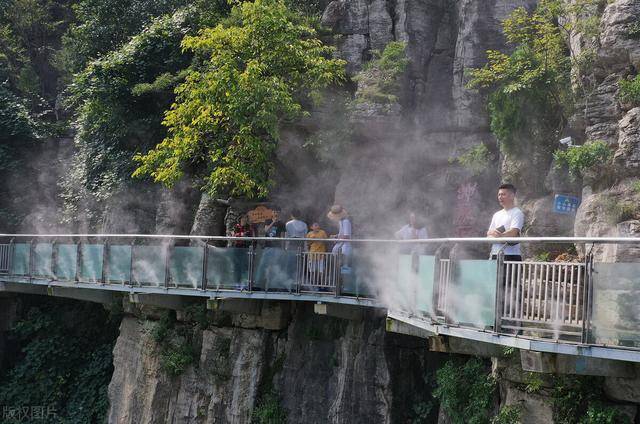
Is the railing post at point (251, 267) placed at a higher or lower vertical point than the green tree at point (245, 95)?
lower

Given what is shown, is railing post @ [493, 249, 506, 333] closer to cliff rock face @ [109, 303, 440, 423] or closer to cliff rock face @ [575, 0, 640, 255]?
cliff rock face @ [575, 0, 640, 255]

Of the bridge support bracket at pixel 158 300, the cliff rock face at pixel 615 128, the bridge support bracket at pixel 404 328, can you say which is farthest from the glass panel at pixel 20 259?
the cliff rock face at pixel 615 128

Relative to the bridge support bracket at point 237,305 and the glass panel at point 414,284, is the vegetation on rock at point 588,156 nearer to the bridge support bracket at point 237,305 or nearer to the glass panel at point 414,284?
the glass panel at point 414,284

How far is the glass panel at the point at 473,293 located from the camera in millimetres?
Answer: 8172

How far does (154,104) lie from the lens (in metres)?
21.5

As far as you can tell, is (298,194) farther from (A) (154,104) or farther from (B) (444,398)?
(B) (444,398)

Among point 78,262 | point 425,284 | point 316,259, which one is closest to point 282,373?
point 316,259

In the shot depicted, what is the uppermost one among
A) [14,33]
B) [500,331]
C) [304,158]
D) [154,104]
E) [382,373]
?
[14,33]

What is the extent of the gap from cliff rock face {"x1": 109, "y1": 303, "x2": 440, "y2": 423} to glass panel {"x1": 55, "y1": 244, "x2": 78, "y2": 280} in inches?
77.1

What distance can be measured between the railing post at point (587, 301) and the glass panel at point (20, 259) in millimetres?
15432

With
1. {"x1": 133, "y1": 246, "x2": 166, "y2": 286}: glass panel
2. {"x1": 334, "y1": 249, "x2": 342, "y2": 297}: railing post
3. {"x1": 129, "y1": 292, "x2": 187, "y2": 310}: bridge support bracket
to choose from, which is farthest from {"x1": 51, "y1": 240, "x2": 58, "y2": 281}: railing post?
{"x1": 334, "y1": 249, "x2": 342, "y2": 297}: railing post

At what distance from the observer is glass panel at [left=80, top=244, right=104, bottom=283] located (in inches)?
660

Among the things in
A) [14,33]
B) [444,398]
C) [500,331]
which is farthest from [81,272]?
[14,33]

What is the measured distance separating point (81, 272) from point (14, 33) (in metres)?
18.0
